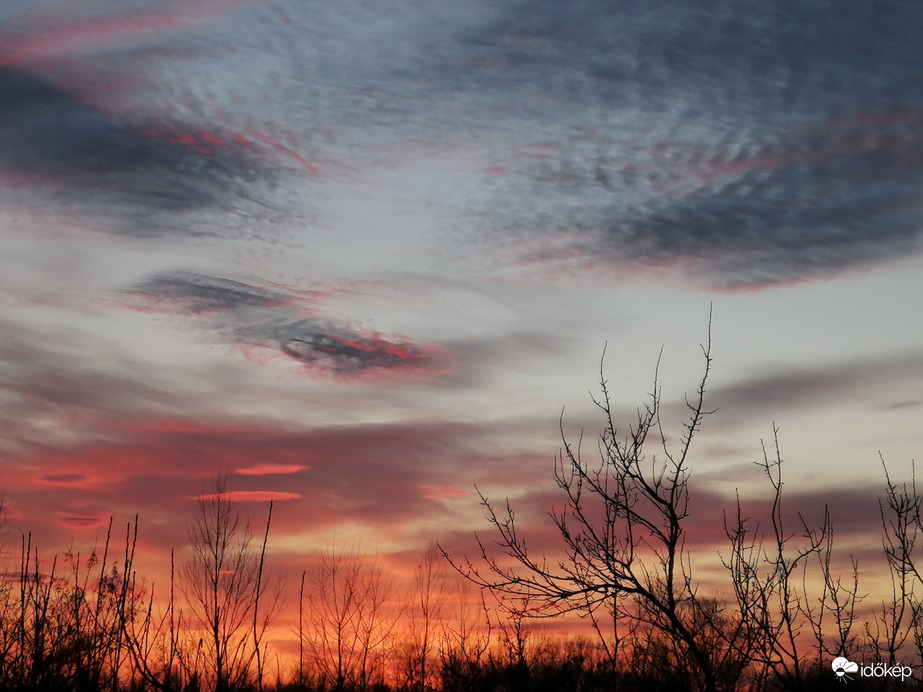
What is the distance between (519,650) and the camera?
2984 cm

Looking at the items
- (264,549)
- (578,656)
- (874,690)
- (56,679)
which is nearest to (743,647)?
(874,690)

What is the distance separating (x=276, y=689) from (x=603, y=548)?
66.7 feet

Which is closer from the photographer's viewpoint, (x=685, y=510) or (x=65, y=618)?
(x=685, y=510)

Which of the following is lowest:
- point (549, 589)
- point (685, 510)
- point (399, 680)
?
point (399, 680)

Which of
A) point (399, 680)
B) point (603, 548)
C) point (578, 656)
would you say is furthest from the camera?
point (578, 656)

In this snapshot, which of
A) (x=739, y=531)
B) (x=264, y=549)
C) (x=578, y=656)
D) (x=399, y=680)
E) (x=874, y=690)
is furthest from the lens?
(x=578, y=656)

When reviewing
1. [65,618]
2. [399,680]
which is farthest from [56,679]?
[399,680]

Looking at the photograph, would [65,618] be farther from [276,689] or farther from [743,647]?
[743,647]

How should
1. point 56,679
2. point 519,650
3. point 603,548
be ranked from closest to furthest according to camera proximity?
1. point 603,548
2. point 56,679
3. point 519,650

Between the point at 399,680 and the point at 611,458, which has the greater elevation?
the point at 611,458

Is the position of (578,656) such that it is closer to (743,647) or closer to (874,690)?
(874,690)

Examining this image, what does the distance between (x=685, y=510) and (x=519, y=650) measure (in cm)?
1693

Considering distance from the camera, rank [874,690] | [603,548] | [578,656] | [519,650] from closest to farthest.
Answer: [603,548] → [874,690] → [519,650] → [578,656]

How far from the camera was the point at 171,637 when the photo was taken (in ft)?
68.7
